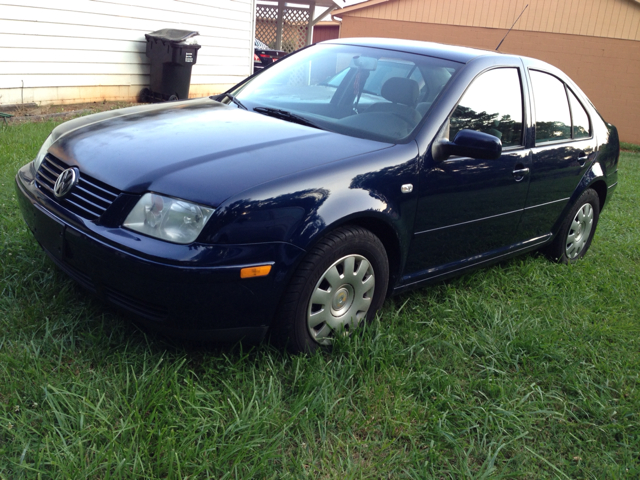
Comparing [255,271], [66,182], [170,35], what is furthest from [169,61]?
[255,271]

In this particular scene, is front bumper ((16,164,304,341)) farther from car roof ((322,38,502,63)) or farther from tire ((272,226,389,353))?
car roof ((322,38,502,63))

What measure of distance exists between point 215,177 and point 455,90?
5.14 ft

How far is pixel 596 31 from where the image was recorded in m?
17.4

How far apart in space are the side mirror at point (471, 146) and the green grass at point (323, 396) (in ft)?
3.12

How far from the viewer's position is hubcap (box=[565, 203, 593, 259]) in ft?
15.3

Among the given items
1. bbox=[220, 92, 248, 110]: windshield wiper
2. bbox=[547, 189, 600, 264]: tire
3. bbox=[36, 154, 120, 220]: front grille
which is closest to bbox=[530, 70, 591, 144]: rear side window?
bbox=[547, 189, 600, 264]: tire

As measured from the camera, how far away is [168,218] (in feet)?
7.94

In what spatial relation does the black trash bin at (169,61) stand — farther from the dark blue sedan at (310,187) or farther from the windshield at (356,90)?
the windshield at (356,90)

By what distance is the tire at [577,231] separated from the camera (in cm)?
457

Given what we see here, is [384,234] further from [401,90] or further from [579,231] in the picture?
[579,231]

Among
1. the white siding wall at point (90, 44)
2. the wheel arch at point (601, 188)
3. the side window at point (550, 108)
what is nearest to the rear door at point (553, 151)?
the side window at point (550, 108)

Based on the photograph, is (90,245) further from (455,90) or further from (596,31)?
(596,31)

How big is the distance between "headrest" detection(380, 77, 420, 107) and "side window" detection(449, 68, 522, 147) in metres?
0.25

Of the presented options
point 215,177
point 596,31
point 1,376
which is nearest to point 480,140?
point 215,177
